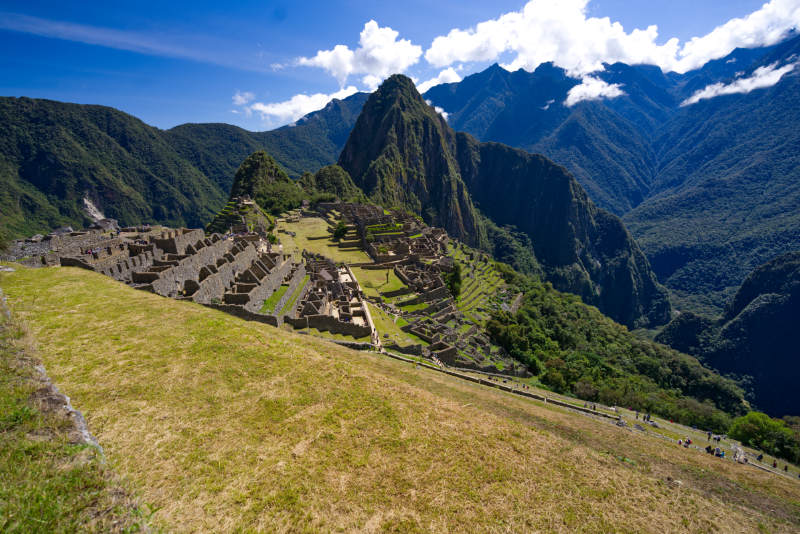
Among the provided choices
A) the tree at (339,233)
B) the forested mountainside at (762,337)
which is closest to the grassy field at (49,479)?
the tree at (339,233)

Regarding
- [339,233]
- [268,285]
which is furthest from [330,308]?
[339,233]

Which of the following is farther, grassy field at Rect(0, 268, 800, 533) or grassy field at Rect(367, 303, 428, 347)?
grassy field at Rect(367, 303, 428, 347)

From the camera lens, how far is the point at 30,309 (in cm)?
1251

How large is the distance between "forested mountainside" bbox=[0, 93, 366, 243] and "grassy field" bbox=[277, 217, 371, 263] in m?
92.8

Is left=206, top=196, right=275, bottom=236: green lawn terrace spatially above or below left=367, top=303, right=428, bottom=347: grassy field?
above

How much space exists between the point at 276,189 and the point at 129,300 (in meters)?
90.5

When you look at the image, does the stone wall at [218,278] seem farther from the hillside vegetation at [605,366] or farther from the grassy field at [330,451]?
the hillside vegetation at [605,366]

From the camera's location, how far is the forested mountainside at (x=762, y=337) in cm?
8838

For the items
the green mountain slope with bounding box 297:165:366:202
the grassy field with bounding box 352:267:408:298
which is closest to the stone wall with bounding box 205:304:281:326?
the grassy field with bounding box 352:267:408:298

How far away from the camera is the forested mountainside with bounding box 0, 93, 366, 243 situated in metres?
119

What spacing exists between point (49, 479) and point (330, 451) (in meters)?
5.30

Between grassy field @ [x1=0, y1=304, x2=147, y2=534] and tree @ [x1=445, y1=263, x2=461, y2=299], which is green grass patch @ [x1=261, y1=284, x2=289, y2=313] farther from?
tree @ [x1=445, y1=263, x2=461, y2=299]

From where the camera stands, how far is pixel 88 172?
13638 centimetres

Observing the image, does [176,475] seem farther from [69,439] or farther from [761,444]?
[761,444]
